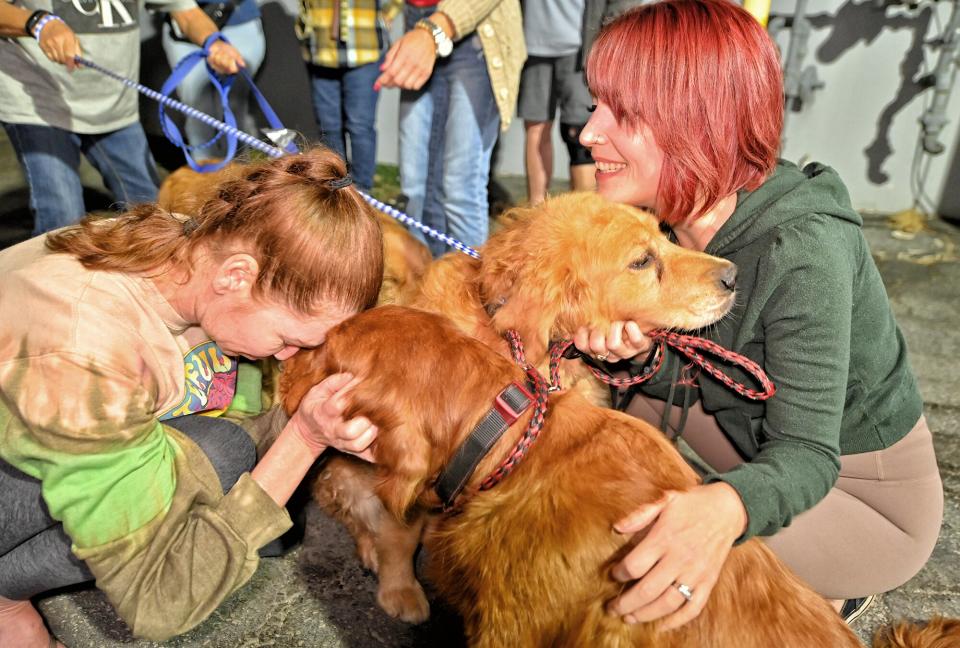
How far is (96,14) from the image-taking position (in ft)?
11.4

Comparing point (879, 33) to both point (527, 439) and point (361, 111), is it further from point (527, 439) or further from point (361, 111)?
point (527, 439)

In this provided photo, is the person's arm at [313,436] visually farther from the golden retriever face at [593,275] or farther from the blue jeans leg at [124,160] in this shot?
the blue jeans leg at [124,160]

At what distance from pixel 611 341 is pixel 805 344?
617 millimetres

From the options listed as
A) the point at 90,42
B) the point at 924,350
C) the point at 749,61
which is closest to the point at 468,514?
the point at 749,61

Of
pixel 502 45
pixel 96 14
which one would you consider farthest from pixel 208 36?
pixel 502 45

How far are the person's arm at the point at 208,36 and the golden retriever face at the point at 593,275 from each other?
2.04 meters

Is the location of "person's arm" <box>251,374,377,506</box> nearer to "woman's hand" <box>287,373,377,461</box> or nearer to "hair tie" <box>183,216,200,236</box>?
"woman's hand" <box>287,373,377,461</box>

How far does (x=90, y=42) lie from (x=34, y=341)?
8.03 ft

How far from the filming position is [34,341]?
5.50ft

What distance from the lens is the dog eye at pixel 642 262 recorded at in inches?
92.9

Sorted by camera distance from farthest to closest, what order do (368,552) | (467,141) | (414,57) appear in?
(467,141), (414,57), (368,552)

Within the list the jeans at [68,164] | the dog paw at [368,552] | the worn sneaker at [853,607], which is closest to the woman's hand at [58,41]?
the jeans at [68,164]

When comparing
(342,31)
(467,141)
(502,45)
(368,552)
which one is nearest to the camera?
(368,552)

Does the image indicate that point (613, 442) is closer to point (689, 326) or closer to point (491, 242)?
point (689, 326)
